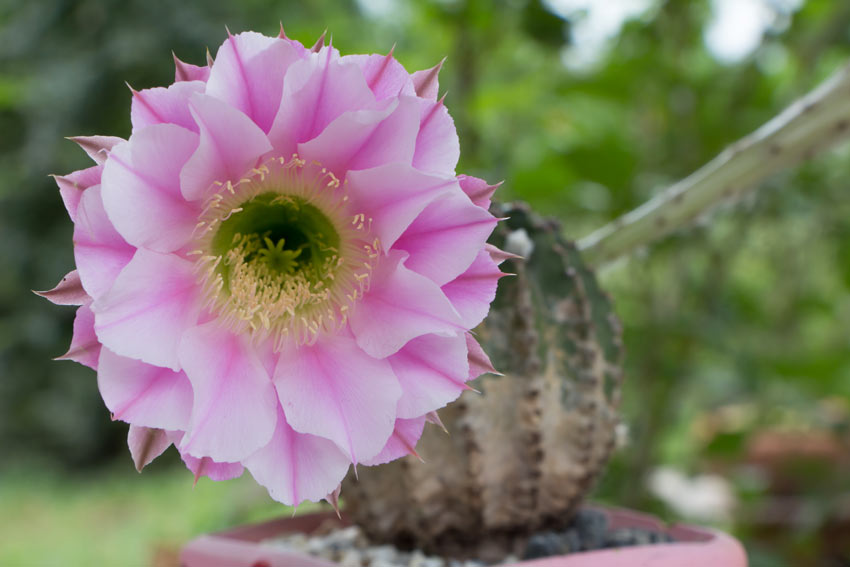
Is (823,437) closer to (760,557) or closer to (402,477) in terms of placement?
(760,557)

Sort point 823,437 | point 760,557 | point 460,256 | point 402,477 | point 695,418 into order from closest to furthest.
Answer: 1. point 460,256
2. point 402,477
3. point 760,557
4. point 823,437
5. point 695,418

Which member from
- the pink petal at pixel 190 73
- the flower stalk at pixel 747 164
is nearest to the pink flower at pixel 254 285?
the pink petal at pixel 190 73

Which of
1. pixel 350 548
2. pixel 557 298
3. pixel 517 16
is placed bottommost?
pixel 350 548

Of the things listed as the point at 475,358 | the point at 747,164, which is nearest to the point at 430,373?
the point at 475,358

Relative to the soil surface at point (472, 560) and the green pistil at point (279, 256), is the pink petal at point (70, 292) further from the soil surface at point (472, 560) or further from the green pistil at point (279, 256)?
the soil surface at point (472, 560)

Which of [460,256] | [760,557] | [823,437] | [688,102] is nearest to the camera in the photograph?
[460,256]

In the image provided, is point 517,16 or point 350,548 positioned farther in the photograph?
point 517,16

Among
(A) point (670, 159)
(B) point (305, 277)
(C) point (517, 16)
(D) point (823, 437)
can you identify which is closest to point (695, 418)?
(D) point (823, 437)

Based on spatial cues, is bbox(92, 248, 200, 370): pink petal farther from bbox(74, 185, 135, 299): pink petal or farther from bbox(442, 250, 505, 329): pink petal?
bbox(442, 250, 505, 329): pink petal
